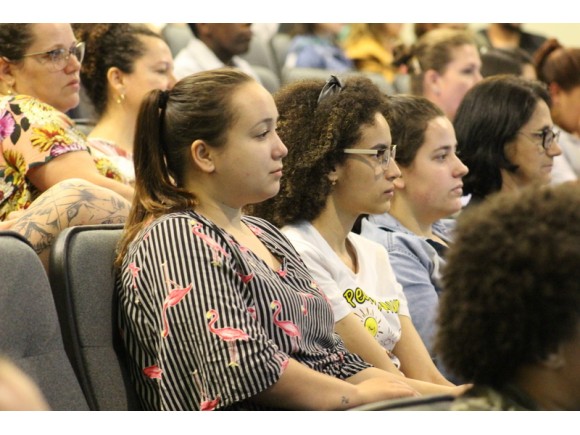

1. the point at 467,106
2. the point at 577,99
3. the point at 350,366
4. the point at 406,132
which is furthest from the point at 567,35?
the point at 350,366

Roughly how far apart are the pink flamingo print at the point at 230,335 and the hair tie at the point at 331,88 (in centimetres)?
81

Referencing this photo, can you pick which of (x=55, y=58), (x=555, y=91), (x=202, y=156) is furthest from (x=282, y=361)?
(x=555, y=91)

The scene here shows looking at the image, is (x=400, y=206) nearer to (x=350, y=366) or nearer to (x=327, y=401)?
(x=350, y=366)

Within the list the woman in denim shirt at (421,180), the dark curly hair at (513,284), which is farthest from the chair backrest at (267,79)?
the dark curly hair at (513,284)

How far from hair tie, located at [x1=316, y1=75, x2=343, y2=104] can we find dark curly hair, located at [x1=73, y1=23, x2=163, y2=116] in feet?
3.24

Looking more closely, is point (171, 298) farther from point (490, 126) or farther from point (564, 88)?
point (564, 88)

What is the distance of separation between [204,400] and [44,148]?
0.94 m

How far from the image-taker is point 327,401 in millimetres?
1821

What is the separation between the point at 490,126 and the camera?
10.8ft

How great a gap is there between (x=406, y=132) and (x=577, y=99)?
203 centimetres

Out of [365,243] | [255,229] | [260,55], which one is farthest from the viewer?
[260,55]

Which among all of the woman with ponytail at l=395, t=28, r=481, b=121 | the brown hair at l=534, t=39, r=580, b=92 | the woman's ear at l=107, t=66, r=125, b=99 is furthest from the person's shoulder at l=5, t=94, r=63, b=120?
the brown hair at l=534, t=39, r=580, b=92

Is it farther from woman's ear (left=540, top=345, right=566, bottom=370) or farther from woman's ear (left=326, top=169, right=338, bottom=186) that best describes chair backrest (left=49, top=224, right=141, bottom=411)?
woman's ear (left=540, top=345, right=566, bottom=370)
